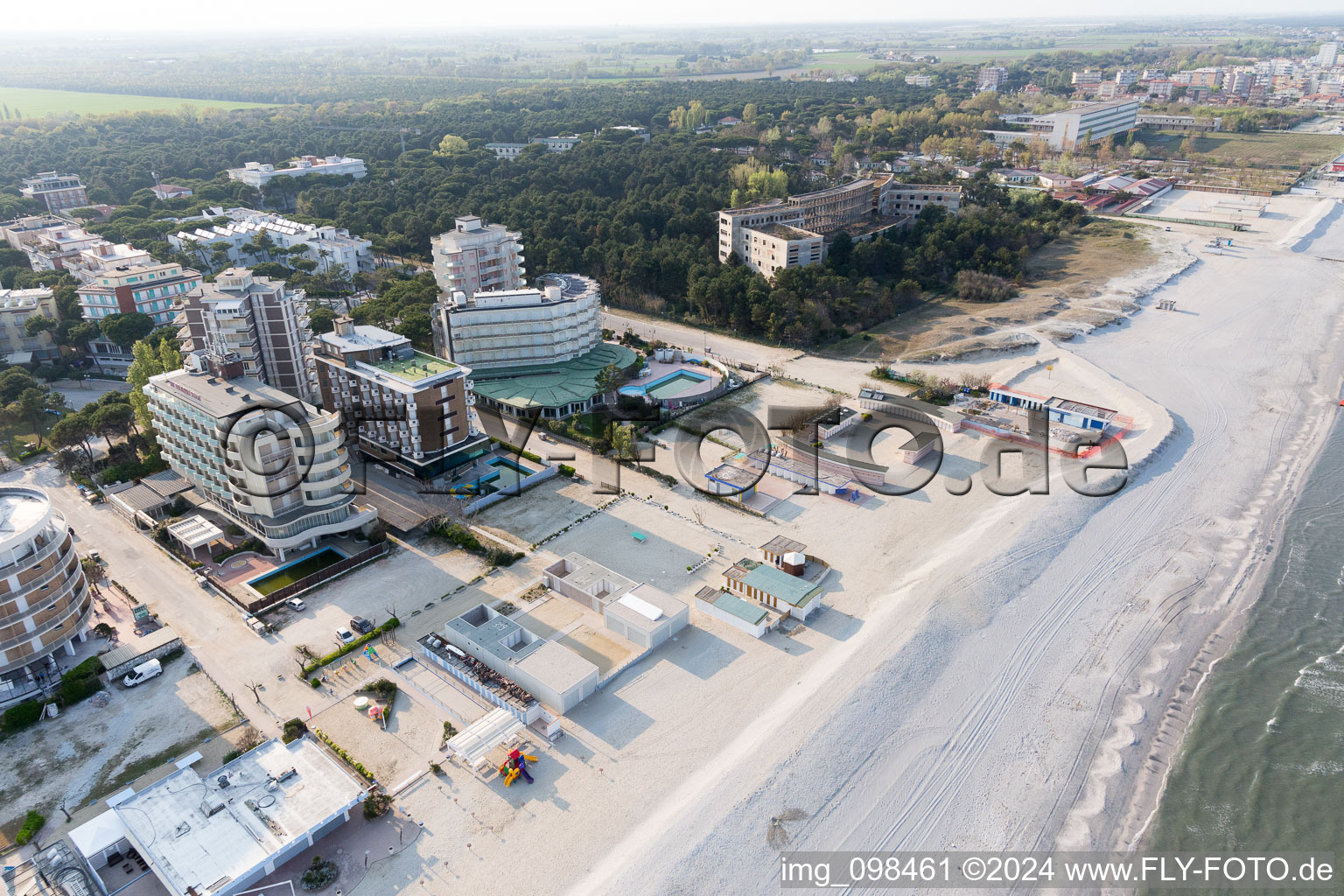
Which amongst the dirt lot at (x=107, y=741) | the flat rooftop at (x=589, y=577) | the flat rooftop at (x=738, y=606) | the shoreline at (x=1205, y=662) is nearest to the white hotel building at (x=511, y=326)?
the flat rooftop at (x=589, y=577)

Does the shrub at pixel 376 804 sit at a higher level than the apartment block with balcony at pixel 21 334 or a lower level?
lower

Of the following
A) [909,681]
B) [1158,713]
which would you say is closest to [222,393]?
[909,681]

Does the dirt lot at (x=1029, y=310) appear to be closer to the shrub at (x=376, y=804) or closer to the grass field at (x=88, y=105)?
the shrub at (x=376, y=804)

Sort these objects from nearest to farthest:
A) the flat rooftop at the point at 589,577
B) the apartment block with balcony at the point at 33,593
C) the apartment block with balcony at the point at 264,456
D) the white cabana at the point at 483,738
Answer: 1. the white cabana at the point at 483,738
2. the apartment block with balcony at the point at 33,593
3. the flat rooftop at the point at 589,577
4. the apartment block with balcony at the point at 264,456

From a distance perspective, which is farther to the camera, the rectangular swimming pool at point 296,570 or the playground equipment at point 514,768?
the rectangular swimming pool at point 296,570

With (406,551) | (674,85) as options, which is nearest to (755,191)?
(406,551)

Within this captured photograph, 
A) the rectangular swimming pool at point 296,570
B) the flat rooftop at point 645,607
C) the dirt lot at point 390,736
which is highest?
the rectangular swimming pool at point 296,570

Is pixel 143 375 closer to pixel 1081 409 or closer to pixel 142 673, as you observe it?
pixel 142 673

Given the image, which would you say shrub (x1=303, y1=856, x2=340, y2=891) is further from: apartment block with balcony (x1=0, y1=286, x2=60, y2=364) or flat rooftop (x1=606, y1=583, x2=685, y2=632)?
apartment block with balcony (x1=0, y1=286, x2=60, y2=364)
